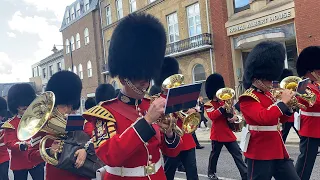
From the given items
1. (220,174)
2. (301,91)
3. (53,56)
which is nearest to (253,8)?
(220,174)

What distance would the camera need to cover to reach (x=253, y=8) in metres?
14.9

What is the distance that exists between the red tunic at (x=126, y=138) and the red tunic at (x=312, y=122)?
9.37 feet

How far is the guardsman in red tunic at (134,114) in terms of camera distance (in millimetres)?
2170

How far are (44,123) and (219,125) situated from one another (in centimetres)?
366

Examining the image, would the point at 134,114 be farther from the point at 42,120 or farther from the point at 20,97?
the point at 20,97

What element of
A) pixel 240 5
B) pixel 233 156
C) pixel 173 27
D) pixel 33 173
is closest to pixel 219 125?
pixel 233 156

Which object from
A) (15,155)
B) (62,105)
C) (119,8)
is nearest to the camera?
(62,105)

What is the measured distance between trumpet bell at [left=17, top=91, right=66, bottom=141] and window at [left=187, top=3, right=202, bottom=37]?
14832mm

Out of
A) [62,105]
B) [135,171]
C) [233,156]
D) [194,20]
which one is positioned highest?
[194,20]

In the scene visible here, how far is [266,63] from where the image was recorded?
4020 mm

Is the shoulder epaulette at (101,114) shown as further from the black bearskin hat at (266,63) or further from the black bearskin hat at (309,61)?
the black bearskin hat at (309,61)

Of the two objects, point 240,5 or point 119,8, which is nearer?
point 240,5

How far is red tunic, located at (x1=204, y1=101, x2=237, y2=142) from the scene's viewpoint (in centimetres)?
600

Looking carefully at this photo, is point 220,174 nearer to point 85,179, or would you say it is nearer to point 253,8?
point 85,179
